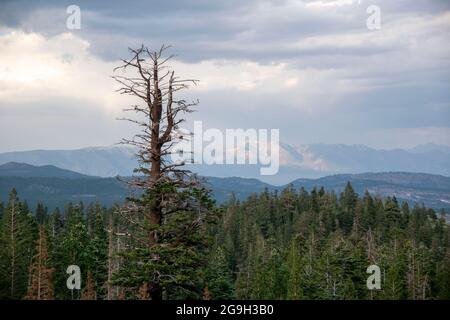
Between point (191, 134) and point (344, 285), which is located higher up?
point (191, 134)

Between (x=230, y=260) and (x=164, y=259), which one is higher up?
(x=164, y=259)

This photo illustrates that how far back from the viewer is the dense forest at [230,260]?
2641 cm

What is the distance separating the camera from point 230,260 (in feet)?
464

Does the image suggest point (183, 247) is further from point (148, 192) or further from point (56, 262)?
point (56, 262)

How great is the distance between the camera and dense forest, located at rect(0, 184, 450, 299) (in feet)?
86.6

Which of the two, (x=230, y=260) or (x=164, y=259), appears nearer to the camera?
(x=164, y=259)

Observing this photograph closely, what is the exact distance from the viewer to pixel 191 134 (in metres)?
26.1
